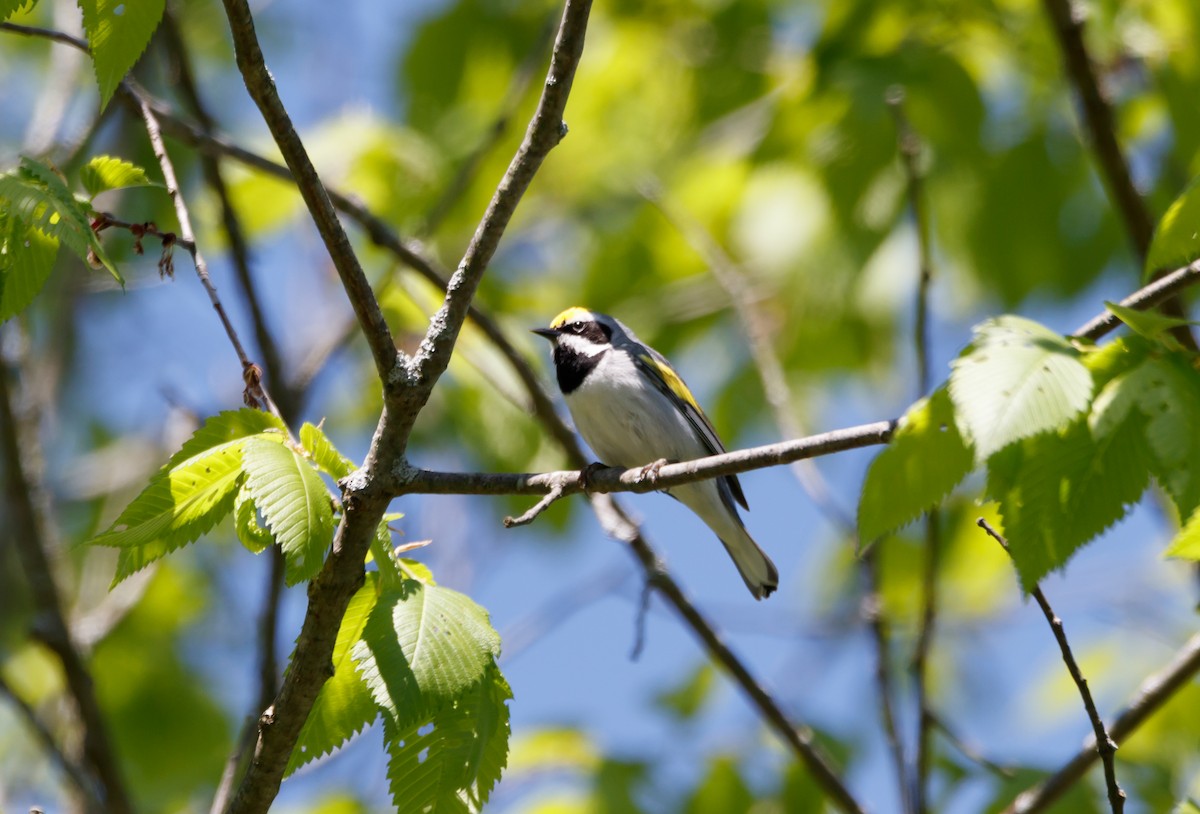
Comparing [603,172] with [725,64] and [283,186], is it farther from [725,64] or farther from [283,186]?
[283,186]

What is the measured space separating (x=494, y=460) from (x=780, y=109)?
2.03 meters

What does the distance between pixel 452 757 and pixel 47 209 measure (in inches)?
54.3

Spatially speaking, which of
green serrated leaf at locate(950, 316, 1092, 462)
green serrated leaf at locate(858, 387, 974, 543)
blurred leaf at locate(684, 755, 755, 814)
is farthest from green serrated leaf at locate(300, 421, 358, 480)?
blurred leaf at locate(684, 755, 755, 814)

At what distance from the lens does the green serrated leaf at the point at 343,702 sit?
2.46m

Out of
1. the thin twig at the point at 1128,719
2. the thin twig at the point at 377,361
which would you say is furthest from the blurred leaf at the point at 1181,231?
the thin twig at the point at 1128,719

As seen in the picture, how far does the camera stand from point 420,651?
2363 millimetres

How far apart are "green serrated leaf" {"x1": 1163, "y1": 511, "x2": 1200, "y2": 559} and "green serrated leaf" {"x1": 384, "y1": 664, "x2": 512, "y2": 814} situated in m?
1.35

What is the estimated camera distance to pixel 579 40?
2.59 metres

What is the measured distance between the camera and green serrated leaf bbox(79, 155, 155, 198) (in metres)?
2.59

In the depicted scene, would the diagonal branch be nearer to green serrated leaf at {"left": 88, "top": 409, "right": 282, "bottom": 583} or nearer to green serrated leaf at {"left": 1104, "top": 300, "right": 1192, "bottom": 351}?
green serrated leaf at {"left": 1104, "top": 300, "right": 1192, "bottom": 351}

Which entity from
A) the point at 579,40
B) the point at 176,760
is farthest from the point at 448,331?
the point at 176,760

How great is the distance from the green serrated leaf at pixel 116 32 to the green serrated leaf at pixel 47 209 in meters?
0.24

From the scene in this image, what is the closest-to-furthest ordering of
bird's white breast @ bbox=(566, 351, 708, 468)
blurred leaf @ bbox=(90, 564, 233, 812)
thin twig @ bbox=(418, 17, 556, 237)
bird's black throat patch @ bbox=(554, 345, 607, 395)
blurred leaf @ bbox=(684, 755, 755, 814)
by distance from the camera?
A: thin twig @ bbox=(418, 17, 556, 237) → blurred leaf @ bbox=(684, 755, 755, 814) → bird's white breast @ bbox=(566, 351, 708, 468) → bird's black throat patch @ bbox=(554, 345, 607, 395) → blurred leaf @ bbox=(90, 564, 233, 812)

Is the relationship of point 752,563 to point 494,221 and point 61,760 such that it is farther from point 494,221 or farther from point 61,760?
point 494,221
